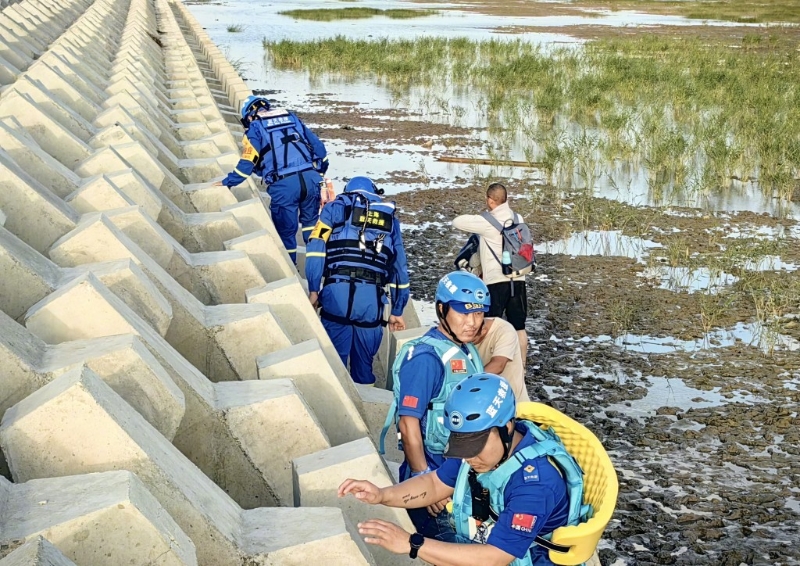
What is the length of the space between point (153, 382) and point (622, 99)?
20.4 m

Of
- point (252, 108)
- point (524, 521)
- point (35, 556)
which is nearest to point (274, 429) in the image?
point (524, 521)

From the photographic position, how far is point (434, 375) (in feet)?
13.4

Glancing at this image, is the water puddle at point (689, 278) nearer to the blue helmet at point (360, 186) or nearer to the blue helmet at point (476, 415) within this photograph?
the blue helmet at point (360, 186)

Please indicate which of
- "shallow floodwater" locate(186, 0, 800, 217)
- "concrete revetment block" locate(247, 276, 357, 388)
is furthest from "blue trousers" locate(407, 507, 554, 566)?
"shallow floodwater" locate(186, 0, 800, 217)

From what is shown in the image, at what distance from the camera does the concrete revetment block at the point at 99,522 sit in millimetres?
2490

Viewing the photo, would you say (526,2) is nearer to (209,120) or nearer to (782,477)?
(209,120)

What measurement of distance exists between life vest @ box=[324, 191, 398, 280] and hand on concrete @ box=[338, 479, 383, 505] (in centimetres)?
260

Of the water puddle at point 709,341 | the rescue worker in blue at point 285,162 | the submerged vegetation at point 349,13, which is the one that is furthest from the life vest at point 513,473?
the submerged vegetation at point 349,13

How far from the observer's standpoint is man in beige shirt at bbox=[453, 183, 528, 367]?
23.6 feet

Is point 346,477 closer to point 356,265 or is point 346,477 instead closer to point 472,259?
point 356,265

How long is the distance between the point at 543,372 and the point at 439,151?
33.8 feet

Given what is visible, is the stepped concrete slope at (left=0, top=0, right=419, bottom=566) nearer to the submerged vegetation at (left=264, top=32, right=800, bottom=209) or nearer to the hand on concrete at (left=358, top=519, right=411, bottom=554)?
the hand on concrete at (left=358, top=519, right=411, bottom=554)

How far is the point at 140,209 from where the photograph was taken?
5730 mm

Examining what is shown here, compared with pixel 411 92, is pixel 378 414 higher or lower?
higher
